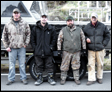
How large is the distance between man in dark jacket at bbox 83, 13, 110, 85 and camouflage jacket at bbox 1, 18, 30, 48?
1729 millimetres

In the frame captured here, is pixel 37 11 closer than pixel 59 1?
Yes

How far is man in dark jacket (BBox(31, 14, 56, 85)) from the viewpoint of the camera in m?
4.55

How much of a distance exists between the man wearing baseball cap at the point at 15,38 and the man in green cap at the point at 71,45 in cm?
98

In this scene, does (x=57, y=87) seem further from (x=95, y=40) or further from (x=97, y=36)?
(x=97, y=36)

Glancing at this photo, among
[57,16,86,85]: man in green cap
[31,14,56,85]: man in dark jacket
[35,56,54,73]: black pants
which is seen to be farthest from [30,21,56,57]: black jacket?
[57,16,86,85]: man in green cap

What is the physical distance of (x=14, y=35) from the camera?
177 inches

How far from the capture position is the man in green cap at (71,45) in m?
4.54

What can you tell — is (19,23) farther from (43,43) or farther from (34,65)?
(34,65)

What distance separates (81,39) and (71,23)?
1.76ft

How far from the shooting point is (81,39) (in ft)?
15.4

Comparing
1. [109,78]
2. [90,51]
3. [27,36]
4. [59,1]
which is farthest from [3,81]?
[59,1]

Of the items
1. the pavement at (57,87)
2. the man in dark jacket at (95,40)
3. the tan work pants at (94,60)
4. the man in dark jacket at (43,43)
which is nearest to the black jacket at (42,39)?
the man in dark jacket at (43,43)

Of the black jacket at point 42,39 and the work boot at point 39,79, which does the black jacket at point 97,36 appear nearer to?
the black jacket at point 42,39

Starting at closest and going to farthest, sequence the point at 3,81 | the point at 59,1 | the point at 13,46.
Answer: the point at 13,46 → the point at 3,81 → the point at 59,1
